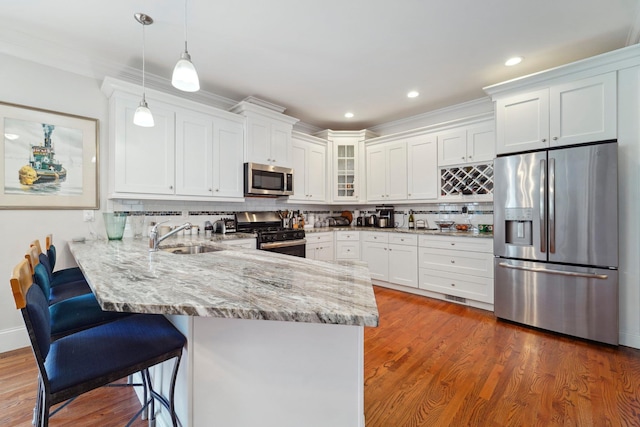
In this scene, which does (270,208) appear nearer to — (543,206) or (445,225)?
(445,225)

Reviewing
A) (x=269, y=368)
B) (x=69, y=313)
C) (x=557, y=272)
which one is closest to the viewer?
(x=269, y=368)

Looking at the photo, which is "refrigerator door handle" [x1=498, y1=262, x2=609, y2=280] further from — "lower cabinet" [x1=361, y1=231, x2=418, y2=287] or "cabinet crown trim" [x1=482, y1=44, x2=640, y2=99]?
"cabinet crown trim" [x1=482, y1=44, x2=640, y2=99]

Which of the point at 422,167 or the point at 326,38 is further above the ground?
the point at 326,38

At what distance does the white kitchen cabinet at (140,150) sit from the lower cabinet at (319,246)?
6.31 feet

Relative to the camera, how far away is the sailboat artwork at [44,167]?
7.98 feet

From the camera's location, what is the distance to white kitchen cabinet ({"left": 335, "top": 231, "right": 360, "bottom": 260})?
4414 millimetres

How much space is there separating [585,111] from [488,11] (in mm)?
1387

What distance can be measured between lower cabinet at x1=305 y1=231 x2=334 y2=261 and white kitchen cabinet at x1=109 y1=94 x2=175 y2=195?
192 centimetres

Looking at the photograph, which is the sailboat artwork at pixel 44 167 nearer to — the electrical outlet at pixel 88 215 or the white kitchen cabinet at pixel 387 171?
the electrical outlet at pixel 88 215

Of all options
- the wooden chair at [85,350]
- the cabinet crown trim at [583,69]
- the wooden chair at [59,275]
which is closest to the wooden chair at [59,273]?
the wooden chair at [59,275]

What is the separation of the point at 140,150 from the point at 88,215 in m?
0.81

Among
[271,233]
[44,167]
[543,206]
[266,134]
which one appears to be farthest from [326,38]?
[44,167]

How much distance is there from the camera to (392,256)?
4.09 meters

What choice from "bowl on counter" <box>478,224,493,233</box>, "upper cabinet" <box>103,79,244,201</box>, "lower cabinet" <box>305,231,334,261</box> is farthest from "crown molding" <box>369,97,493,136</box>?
"upper cabinet" <box>103,79,244,201</box>
